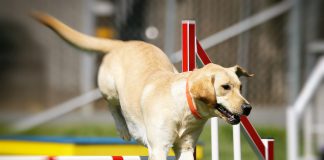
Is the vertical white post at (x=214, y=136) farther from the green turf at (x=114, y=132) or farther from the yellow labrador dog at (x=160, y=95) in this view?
the green turf at (x=114, y=132)

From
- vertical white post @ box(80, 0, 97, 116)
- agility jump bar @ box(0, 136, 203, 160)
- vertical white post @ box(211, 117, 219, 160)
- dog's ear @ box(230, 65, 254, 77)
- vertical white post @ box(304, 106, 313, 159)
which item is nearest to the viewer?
dog's ear @ box(230, 65, 254, 77)

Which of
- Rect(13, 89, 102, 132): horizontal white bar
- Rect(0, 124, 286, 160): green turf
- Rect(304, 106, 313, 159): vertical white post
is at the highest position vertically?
Rect(13, 89, 102, 132): horizontal white bar

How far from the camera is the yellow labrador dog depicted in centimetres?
491

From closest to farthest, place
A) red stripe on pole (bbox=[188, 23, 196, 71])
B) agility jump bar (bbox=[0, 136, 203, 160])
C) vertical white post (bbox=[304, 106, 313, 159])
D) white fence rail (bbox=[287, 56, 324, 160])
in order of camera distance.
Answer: red stripe on pole (bbox=[188, 23, 196, 71]), white fence rail (bbox=[287, 56, 324, 160]), agility jump bar (bbox=[0, 136, 203, 160]), vertical white post (bbox=[304, 106, 313, 159])

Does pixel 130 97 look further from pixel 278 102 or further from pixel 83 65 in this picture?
pixel 278 102

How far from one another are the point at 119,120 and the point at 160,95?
1015 millimetres

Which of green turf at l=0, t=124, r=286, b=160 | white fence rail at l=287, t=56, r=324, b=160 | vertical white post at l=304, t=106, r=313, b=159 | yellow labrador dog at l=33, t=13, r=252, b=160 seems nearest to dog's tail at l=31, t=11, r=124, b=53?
yellow labrador dog at l=33, t=13, r=252, b=160

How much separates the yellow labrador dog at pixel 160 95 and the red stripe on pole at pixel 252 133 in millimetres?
552

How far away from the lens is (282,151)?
406 inches

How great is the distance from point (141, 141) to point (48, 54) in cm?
690

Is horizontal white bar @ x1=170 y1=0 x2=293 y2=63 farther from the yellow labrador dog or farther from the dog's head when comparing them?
the dog's head

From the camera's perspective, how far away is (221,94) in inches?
193

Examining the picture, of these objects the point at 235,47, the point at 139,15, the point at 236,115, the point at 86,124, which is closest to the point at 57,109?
the point at 86,124

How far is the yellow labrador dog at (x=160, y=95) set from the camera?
4914 millimetres
